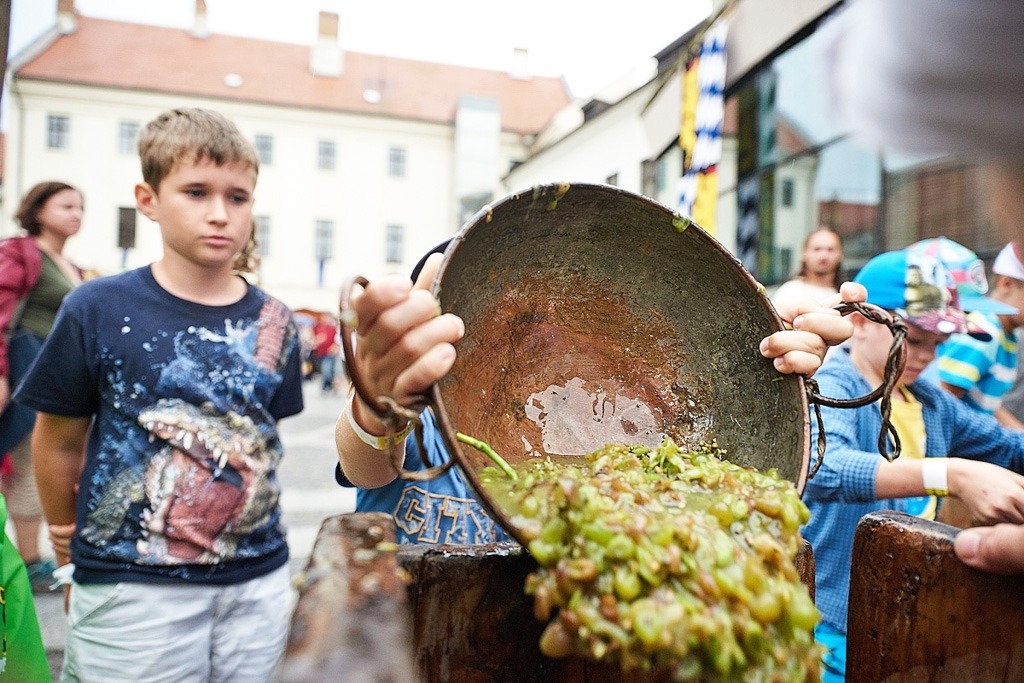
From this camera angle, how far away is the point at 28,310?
362 centimetres

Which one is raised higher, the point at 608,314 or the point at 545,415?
the point at 608,314

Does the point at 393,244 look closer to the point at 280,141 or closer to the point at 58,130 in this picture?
the point at 280,141

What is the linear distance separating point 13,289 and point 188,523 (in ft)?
7.95

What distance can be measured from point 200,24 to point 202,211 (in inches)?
1609

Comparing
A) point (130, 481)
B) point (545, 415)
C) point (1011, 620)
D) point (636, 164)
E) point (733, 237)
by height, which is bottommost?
point (1011, 620)

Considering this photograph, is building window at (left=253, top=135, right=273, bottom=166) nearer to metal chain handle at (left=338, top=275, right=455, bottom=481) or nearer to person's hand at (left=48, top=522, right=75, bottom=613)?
person's hand at (left=48, top=522, right=75, bottom=613)

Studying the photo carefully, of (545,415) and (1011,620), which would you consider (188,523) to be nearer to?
(545,415)

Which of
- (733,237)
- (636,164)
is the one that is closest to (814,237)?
(733,237)

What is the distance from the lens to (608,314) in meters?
1.62

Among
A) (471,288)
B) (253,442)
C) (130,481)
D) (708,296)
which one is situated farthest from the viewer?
(253,442)

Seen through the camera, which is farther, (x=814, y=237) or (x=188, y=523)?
(x=814, y=237)

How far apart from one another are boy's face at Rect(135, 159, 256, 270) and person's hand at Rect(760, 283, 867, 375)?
5.02 ft

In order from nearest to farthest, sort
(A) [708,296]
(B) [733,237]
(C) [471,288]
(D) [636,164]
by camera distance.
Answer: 1. (C) [471,288]
2. (A) [708,296]
3. (B) [733,237]
4. (D) [636,164]

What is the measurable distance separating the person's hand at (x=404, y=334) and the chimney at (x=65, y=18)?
135 ft
